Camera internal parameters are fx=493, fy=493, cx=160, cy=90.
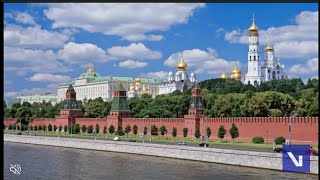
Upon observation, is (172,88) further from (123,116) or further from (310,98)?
(310,98)

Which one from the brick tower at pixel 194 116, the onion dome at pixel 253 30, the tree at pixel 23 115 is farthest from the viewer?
the onion dome at pixel 253 30

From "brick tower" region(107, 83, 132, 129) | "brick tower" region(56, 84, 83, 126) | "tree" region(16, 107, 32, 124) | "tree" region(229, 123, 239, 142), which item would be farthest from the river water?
"tree" region(16, 107, 32, 124)

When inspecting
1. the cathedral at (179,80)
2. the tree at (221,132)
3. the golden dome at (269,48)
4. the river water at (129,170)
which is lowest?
the river water at (129,170)

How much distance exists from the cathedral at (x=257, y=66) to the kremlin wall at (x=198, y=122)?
111 ft

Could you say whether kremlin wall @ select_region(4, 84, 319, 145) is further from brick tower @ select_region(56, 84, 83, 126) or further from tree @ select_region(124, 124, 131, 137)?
tree @ select_region(124, 124, 131, 137)

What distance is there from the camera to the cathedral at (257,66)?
76.0 m

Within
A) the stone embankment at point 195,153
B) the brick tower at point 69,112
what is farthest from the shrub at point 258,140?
the brick tower at point 69,112

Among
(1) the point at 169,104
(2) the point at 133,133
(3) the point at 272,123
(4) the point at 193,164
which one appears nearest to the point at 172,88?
(1) the point at 169,104

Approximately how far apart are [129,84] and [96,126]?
5328 cm

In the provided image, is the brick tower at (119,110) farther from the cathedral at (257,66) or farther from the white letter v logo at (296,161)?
the cathedral at (257,66)

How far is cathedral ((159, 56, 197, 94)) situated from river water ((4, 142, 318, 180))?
55.8 metres

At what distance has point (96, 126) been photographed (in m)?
44.7

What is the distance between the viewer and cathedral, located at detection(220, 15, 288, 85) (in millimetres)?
76000

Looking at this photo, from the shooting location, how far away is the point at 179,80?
84.6m
